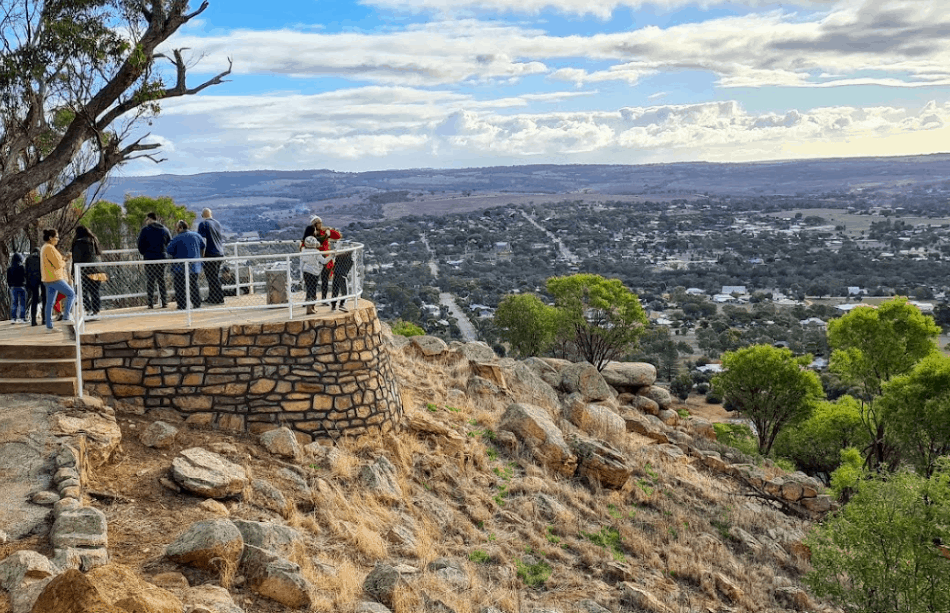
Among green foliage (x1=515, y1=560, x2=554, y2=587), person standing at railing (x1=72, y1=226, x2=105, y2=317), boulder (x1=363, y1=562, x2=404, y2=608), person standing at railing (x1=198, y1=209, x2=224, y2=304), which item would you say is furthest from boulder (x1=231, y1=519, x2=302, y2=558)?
person standing at railing (x1=198, y1=209, x2=224, y2=304)

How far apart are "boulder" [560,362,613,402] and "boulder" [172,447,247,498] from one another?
10.8 meters

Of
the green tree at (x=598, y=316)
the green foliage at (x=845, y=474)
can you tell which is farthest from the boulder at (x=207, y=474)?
the green tree at (x=598, y=316)

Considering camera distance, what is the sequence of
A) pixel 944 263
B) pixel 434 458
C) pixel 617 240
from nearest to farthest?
1. pixel 434 458
2. pixel 944 263
3. pixel 617 240

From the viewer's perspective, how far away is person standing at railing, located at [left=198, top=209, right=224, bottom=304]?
13.7m

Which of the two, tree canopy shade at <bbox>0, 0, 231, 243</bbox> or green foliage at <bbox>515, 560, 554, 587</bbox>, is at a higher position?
tree canopy shade at <bbox>0, 0, 231, 243</bbox>

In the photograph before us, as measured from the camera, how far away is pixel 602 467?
14125mm

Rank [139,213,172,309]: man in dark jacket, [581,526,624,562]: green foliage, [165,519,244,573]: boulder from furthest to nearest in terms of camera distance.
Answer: [139,213,172,309]: man in dark jacket → [581,526,624,562]: green foliage → [165,519,244,573]: boulder

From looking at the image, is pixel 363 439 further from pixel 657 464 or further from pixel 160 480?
pixel 657 464

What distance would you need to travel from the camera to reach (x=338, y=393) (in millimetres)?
11883

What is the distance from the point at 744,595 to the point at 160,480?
848cm

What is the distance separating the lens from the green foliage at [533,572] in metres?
10.2

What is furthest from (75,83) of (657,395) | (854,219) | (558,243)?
(854,219)

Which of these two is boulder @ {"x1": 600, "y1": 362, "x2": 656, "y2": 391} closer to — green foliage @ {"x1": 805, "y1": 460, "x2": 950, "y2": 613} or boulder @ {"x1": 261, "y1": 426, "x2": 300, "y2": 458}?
green foliage @ {"x1": 805, "y1": 460, "x2": 950, "y2": 613}

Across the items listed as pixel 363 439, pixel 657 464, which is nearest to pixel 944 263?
pixel 657 464
